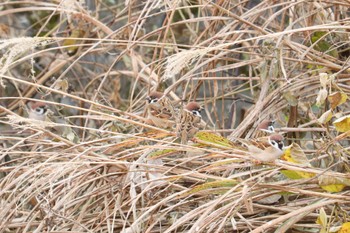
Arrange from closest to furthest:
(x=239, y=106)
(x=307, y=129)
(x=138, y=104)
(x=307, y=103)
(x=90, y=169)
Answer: (x=90, y=169), (x=307, y=129), (x=307, y=103), (x=138, y=104), (x=239, y=106)

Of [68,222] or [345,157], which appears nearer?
[345,157]

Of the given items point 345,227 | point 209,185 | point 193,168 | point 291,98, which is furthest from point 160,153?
point 345,227

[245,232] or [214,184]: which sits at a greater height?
[214,184]

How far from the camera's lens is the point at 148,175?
238 centimetres

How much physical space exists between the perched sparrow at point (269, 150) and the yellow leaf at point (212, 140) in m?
0.09

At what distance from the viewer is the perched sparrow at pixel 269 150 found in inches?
84.0

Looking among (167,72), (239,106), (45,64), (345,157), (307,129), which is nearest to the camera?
(167,72)

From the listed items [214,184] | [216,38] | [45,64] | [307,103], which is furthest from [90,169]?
[45,64]

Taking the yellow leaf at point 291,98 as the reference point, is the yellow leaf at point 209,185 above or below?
below

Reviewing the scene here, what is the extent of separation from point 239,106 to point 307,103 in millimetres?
1015

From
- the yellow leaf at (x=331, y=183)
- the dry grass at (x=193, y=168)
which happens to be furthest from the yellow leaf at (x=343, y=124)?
the yellow leaf at (x=331, y=183)

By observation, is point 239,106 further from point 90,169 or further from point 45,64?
point 90,169

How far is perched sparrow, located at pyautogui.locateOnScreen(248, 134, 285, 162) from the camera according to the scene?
7.00ft

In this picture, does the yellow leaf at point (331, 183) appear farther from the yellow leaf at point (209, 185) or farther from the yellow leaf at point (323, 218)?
the yellow leaf at point (209, 185)
